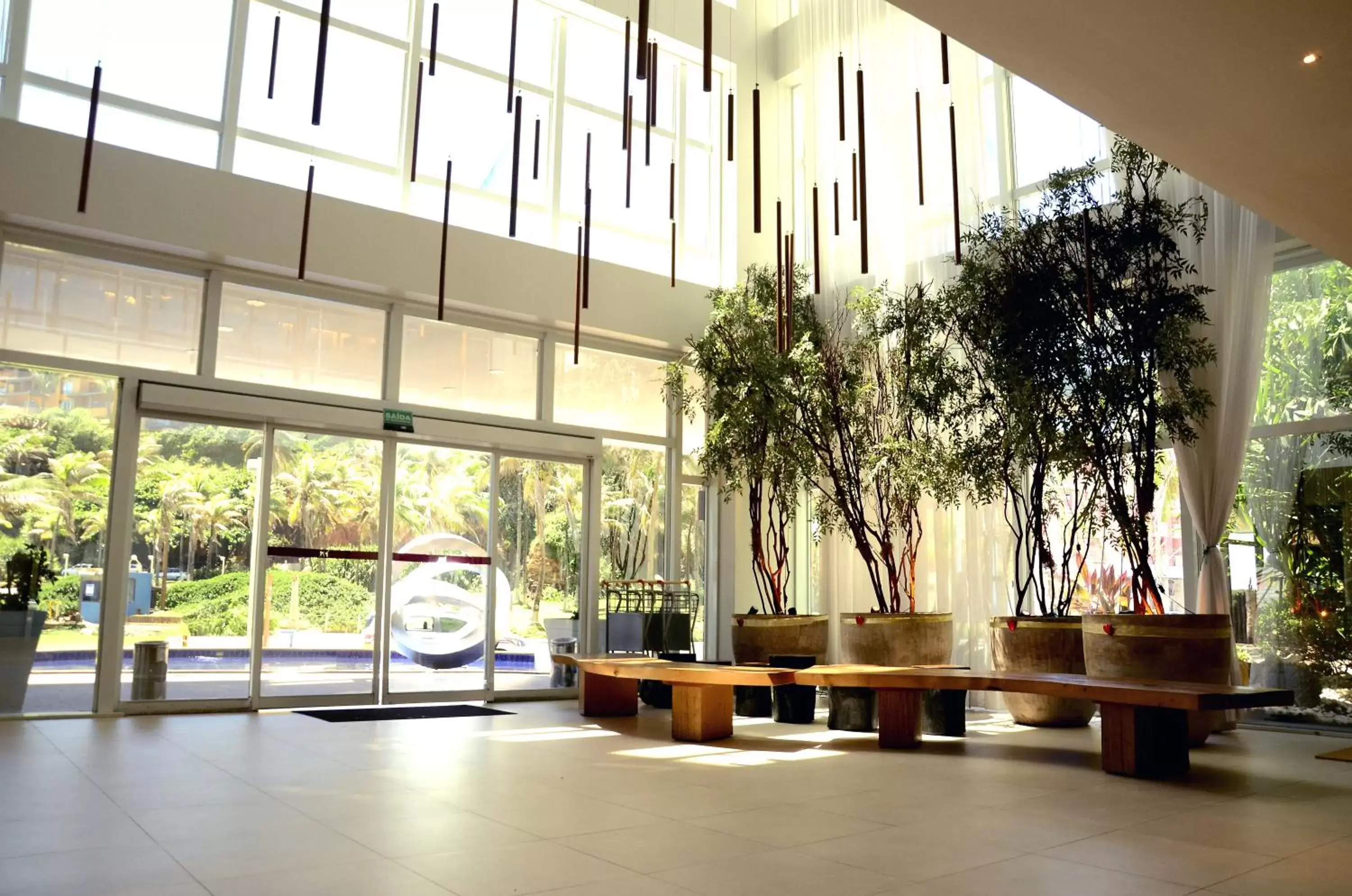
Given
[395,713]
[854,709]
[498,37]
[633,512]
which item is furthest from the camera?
[633,512]

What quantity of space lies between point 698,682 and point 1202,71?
4329mm

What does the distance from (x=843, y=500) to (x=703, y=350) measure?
2.12 metres

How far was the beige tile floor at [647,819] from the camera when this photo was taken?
3164mm

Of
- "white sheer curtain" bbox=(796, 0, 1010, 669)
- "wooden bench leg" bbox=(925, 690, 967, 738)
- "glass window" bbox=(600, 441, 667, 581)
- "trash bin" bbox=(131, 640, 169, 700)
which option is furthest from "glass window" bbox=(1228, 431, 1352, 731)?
"trash bin" bbox=(131, 640, 169, 700)

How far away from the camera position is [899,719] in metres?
6.55

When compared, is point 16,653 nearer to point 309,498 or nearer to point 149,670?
point 149,670

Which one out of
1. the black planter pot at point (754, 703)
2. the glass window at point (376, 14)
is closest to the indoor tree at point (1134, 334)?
the black planter pot at point (754, 703)

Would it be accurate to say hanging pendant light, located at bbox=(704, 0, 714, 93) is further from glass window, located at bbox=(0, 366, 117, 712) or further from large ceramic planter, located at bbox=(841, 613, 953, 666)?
glass window, located at bbox=(0, 366, 117, 712)

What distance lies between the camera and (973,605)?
30.6 feet

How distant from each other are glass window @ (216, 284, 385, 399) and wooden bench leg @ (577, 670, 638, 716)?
342 cm

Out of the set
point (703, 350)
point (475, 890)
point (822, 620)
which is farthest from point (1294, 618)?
point (475, 890)

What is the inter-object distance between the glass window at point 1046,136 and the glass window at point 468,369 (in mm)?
5148

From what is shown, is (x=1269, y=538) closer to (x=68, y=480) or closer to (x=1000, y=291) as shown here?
(x=1000, y=291)

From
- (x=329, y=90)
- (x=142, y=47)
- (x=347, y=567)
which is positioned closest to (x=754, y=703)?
(x=347, y=567)
